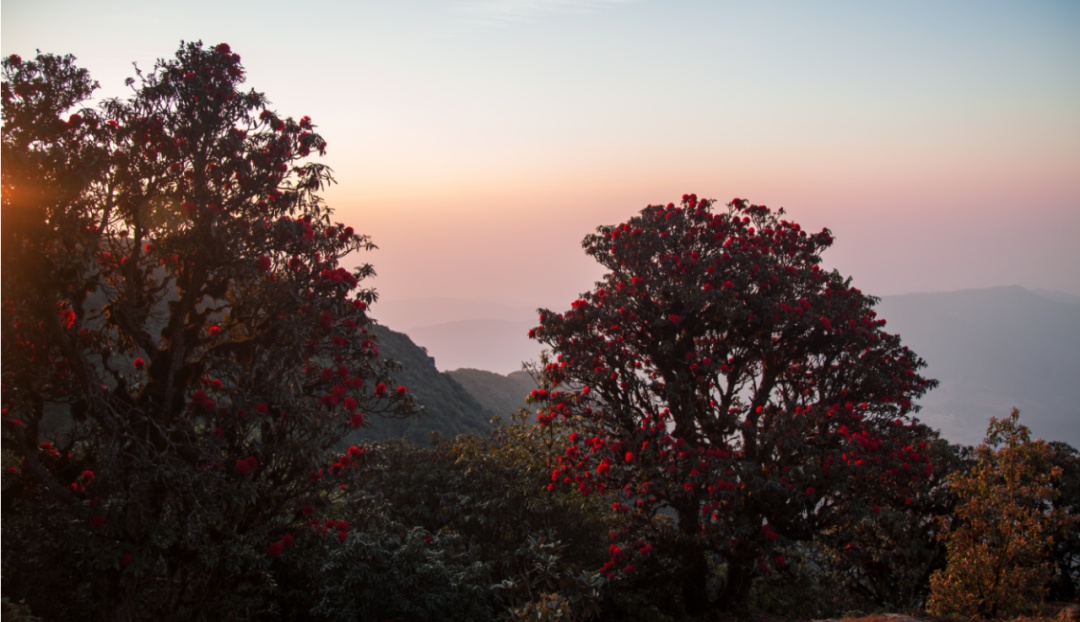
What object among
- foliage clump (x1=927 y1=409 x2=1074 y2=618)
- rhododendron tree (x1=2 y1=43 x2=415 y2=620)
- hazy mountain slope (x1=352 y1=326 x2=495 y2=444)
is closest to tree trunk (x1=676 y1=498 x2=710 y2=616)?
foliage clump (x1=927 y1=409 x2=1074 y2=618)

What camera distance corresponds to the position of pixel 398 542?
1189 centimetres

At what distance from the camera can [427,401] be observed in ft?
190

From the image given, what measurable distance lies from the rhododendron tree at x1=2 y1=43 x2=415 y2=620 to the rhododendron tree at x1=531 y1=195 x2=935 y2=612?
20.3 feet

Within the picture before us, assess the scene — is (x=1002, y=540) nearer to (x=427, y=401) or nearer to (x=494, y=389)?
(x=427, y=401)

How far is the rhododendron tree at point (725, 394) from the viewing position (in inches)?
521

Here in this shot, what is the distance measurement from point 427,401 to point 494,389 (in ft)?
125

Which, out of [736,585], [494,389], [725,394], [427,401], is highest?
[494,389]

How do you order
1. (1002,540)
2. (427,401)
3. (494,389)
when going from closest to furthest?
(1002,540), (427,401), (494,389)

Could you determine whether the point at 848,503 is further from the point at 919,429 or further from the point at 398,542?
the point at 398,542

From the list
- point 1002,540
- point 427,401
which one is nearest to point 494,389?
point 427,401

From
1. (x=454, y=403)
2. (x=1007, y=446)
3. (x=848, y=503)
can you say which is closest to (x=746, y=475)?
(x=848, y=503)

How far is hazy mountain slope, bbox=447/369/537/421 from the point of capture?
278 feet

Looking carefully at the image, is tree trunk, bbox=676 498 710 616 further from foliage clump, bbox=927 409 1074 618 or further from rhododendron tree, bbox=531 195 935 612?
foliage clump, bbox=927 409 1074 618

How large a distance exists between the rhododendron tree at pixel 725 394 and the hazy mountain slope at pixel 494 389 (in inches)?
2475
